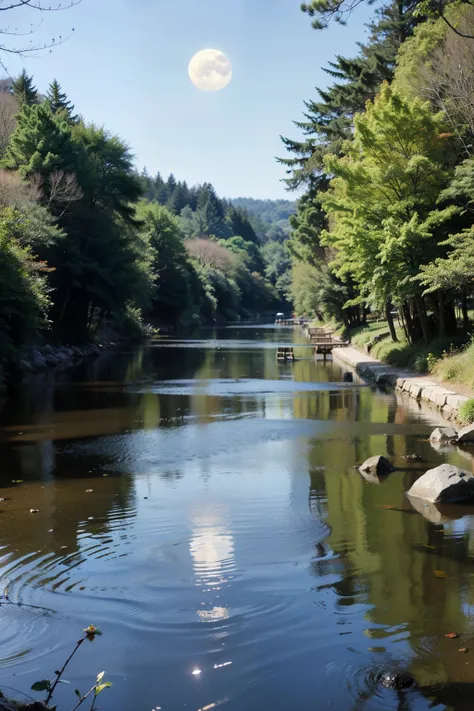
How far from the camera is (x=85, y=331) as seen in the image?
48.5 metres

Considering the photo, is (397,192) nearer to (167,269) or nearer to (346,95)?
(346,95)

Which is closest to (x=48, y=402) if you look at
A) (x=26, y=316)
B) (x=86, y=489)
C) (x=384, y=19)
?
(x=26, y=316)

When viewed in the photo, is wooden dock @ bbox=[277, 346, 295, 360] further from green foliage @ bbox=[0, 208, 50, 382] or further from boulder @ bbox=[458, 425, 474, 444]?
boulder @ bbox=[458, 425, 474, 444]

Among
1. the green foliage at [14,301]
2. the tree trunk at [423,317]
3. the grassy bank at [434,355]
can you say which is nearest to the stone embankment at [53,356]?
the green foliage at [14,301]

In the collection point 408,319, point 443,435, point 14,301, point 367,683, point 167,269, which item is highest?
point 167,269

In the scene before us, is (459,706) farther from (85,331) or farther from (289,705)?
(85,331)

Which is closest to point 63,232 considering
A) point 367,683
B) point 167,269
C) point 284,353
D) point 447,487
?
point 284,353

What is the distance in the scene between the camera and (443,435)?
51.7ft

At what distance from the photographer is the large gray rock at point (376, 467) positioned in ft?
42.0

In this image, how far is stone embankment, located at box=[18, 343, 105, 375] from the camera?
33497 mm

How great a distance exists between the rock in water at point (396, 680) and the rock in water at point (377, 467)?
23.7ft

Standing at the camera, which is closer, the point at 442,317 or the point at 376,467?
the point at 376,467

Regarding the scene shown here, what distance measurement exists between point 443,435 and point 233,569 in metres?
8.83

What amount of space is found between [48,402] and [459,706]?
19.6 metres
